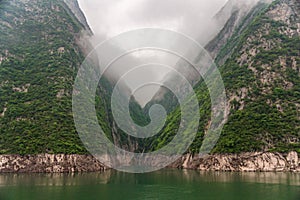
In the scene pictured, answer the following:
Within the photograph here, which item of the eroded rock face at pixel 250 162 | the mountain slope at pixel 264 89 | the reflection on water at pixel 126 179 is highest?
the mountain slope at pixel 264 89

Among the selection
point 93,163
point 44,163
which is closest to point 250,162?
point 93,163

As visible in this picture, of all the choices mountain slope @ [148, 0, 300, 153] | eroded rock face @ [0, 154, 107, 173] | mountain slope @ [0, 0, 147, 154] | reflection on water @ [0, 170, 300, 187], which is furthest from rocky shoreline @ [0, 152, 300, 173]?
reflection on water @ [0, 170, 300, 187]

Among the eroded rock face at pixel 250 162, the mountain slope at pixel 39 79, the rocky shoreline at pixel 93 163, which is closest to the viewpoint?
the rocky shoreline at pixel 93 163

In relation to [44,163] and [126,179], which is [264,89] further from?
[44,163]

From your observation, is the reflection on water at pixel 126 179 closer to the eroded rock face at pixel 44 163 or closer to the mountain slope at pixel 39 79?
the eroded rock face at pixel 44 163

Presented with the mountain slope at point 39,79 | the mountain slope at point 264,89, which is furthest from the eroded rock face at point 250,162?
the mountain slope at point 39,79

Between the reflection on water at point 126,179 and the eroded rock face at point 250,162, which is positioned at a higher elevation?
the eroded rock face at point 250,162
